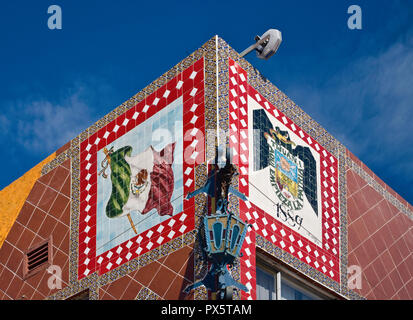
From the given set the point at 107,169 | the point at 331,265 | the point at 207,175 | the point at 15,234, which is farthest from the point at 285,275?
the point at 15,234

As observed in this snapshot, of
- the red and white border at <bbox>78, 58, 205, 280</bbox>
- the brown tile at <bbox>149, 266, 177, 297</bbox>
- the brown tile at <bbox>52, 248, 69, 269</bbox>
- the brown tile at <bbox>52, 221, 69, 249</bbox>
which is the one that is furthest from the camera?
the brown tile at <bbox>52, 221, 69, 249</bbox>

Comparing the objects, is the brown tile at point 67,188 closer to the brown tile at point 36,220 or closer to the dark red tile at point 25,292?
the brown tile at point 36,220

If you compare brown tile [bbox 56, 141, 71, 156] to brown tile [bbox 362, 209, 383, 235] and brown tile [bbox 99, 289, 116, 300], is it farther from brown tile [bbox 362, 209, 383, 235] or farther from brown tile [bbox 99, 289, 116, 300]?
brown tile [bbox 362, 209, 383, 235]

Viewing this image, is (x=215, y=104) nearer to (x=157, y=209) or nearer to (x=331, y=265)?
(x=157, y=209)

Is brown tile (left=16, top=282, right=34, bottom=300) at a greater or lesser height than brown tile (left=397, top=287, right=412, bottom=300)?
lesser

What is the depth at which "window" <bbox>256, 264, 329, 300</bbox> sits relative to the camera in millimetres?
20438

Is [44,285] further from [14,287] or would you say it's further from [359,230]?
[359,230]

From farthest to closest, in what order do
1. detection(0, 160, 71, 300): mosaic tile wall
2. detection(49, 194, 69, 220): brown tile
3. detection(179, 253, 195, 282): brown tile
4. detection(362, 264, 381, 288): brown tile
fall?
detection(362, 264, 381, 288): brown tile < detection(49, 194, 69, 220): brown tile < detection(0, 160, 71, 300): mosaic tile wall < detection(179, 253, 195, 282): brown tile

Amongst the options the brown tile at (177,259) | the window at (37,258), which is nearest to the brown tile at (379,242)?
the brown tile at (177,259)

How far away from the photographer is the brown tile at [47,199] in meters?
24.0

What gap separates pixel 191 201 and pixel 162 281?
1687mm

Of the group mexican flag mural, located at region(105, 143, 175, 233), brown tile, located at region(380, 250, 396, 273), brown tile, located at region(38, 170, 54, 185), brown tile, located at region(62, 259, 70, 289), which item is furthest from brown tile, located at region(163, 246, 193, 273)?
brown tile, located at region(380, 250, 396, 273)

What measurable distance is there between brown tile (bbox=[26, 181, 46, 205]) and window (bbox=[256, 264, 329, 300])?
6663 mm
